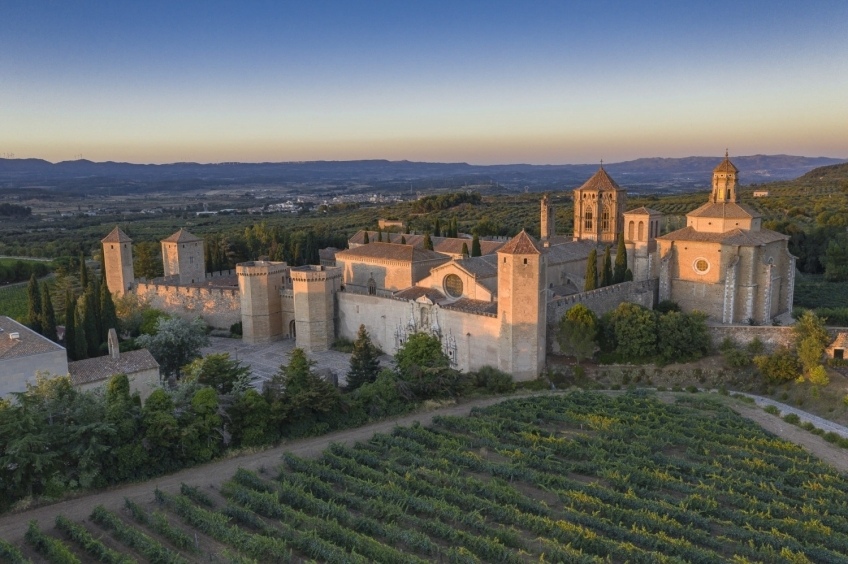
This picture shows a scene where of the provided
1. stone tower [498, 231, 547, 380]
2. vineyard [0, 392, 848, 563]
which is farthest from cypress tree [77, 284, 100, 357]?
stone tower [498, 231, 547, 380]

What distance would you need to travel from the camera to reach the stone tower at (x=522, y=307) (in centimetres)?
2664

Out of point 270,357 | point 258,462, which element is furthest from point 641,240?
point 258,462

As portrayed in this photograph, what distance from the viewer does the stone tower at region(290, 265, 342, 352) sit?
32.9 metres

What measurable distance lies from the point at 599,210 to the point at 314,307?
738 inches

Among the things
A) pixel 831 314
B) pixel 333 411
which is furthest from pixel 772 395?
pixel 333 411

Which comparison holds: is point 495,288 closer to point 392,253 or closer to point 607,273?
point 607,273

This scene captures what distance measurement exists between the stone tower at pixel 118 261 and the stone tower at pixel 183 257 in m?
2.24

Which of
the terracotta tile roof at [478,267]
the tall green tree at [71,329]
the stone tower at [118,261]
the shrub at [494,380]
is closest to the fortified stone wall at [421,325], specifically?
the shrub at [494,380]

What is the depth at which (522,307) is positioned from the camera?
27.0m

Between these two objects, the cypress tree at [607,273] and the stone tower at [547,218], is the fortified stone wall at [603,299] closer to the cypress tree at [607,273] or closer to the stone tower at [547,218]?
the cypress tree at [607,273]

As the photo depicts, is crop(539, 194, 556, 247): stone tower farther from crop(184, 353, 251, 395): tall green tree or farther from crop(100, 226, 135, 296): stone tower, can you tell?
crop(100, 226, 135, 296): stone tower

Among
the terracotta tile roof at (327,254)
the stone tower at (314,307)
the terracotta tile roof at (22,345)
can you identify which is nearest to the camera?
the terracotta tile roof at (22,345)

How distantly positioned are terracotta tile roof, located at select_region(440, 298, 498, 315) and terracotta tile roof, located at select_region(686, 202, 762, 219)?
11831 millimetres

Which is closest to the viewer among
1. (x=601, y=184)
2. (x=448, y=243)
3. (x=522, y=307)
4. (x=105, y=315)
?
(x=522, y=307)
